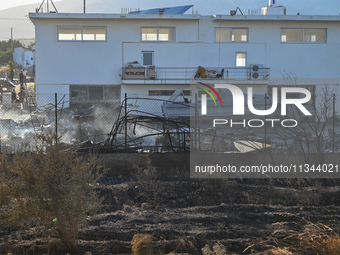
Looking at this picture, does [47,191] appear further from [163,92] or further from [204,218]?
[163,92]

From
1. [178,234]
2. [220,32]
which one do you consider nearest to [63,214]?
[178,234]

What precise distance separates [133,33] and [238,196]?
1752 centimetres

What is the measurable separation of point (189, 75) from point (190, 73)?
0.49 ft

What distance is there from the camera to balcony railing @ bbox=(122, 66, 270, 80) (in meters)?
22.5

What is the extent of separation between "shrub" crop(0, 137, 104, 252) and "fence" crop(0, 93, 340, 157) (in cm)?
139

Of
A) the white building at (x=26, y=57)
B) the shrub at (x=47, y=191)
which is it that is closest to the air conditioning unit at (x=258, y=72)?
the shrub at (x=47, y=191)

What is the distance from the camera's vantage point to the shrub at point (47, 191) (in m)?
4.33

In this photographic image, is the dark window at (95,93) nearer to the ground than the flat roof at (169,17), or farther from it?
nearer to the ground

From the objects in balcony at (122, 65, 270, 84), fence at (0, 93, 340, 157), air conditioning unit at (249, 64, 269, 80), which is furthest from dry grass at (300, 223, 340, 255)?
air conditioning unit at (249, 64, 269, 80)

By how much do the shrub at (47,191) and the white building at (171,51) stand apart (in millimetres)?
18132

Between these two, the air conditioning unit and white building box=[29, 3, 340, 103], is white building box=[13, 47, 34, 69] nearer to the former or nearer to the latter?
white building box=[29, 3, 340, 103]

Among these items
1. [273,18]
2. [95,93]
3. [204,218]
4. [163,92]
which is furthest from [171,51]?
[204,218]

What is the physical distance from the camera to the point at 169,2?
641 ft

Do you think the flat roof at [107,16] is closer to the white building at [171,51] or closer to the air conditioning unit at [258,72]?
the white building at [171,51]
